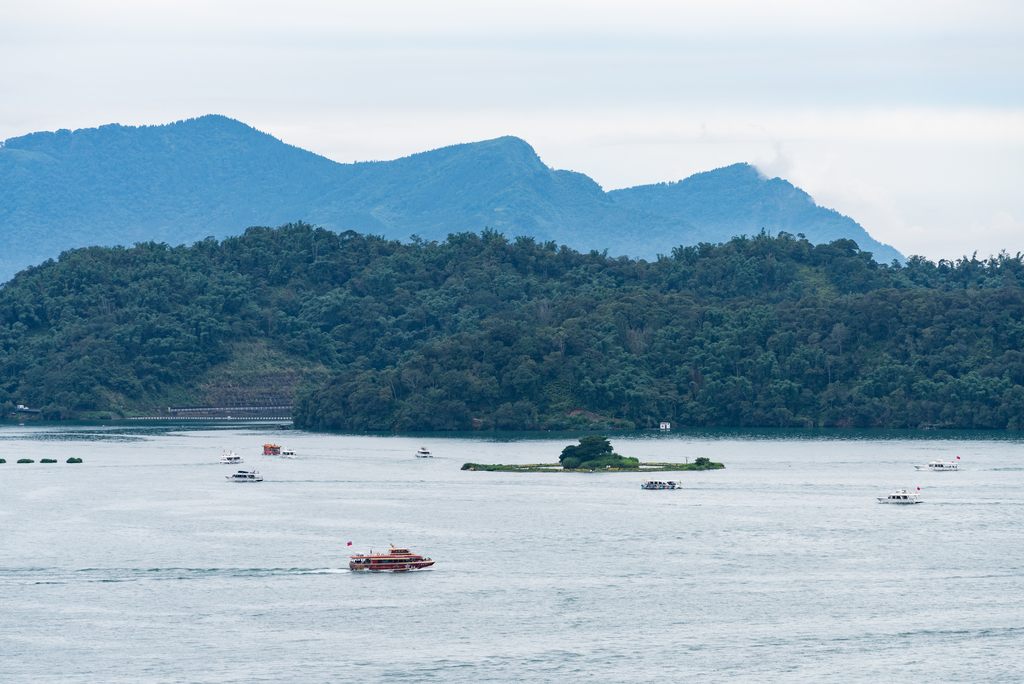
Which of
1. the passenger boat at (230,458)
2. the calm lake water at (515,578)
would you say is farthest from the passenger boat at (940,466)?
the passenger boat at (230,458)

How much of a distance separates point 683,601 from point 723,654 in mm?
9596

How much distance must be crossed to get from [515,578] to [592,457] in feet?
193

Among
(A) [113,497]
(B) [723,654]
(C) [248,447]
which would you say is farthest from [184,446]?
(B) [723,654]

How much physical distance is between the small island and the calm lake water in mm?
4322

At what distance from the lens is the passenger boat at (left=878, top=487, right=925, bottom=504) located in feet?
347

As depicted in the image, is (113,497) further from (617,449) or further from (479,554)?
(617,449)

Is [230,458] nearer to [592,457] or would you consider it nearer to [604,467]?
[592,457]

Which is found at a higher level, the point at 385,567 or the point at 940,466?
the point at 940,466

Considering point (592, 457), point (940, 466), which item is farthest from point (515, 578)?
point (940, 466)

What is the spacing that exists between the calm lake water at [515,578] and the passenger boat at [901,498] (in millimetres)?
2291

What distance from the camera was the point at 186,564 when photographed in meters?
79.0

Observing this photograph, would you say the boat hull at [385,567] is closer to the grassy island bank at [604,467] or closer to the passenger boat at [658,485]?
the passenger boat at [658,485]

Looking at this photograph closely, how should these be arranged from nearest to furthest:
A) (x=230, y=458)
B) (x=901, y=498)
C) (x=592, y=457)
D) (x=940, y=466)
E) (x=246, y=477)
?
(x=901, y=498)
(x=246, y=477)
(x=940, y=466)
(x=592, y=457)
(x=230, y=458)

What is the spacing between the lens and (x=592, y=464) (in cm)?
Answer: 13225
